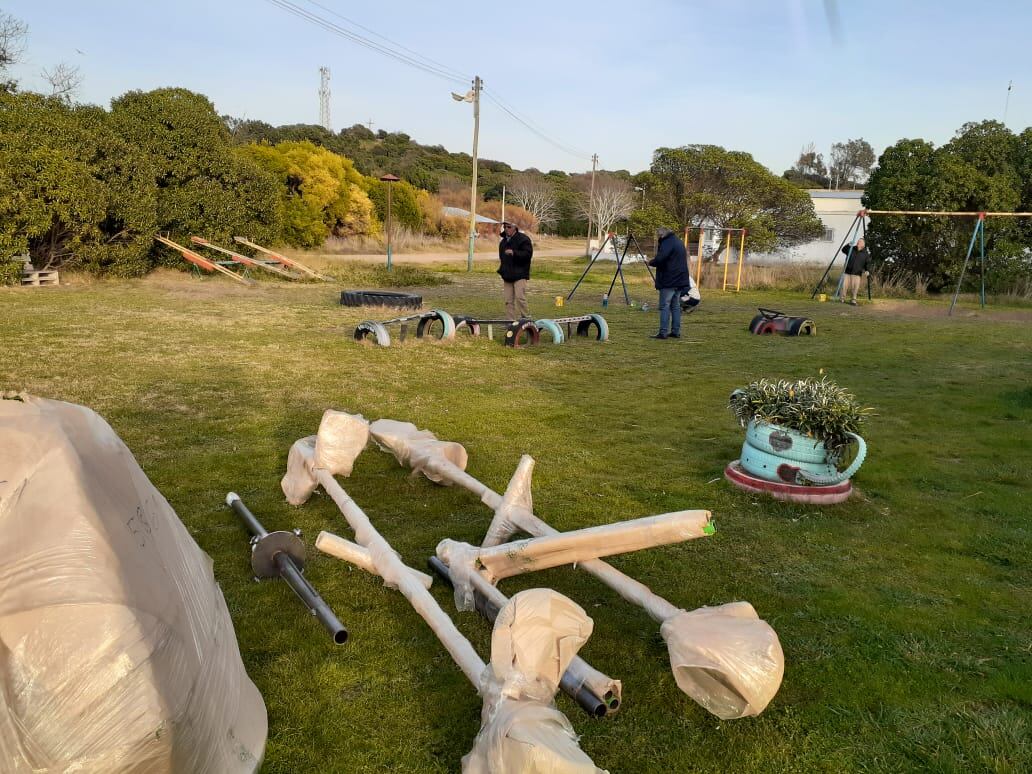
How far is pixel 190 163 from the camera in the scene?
860 inches

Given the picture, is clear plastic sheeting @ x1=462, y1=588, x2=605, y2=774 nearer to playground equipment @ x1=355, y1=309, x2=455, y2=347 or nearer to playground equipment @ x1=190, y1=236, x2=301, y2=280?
playground equipment @ x1=355, y1=309, x2=455, y2=347

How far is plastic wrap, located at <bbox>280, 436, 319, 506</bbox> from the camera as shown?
4902mm

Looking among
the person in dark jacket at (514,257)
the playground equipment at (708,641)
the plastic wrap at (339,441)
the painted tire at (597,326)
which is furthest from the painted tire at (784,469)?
the person in dark jacket at (514,257)

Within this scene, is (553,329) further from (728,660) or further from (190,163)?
(190,163)

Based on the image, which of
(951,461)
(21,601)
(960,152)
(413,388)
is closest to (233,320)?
(413,388)

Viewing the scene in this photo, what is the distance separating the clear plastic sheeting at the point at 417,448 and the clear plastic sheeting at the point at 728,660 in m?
2.69

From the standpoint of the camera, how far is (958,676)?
3.12 meters

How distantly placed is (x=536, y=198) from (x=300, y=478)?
68.3 m

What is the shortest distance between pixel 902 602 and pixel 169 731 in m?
3.42

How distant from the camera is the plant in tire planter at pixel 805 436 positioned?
5.17m

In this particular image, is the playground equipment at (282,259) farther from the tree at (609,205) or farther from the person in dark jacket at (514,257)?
the tree at (609,205)

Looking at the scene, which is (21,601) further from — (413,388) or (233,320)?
(233,320)

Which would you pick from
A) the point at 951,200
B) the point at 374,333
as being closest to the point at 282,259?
the point at 374,333

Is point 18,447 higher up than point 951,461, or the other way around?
point 18,447
